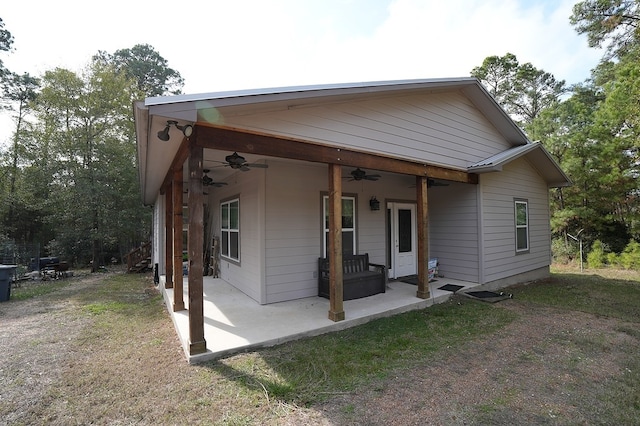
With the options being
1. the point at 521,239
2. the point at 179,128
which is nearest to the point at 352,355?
the point at 179,128

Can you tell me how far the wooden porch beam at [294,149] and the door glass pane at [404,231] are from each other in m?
1.99

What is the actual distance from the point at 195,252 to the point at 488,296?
5.81 m

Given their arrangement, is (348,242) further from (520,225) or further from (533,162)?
(533,162)

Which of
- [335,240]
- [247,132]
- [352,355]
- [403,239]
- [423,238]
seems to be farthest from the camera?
[403,239]

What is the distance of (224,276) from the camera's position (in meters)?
7.69

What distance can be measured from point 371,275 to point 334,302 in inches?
67.1

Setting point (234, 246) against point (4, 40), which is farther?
point (4, 40)

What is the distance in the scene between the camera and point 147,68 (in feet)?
70.0

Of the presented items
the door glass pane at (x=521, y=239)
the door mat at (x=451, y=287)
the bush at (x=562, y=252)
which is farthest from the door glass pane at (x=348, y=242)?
the bush at (x=562, y=252)

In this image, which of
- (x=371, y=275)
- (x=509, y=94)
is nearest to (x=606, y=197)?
(x=509, y=94)

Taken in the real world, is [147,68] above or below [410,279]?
above

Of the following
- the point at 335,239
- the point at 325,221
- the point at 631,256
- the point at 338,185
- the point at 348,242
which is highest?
the point at 338,185

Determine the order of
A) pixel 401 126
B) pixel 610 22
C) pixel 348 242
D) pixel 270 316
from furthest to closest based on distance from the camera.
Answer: pixel 610 22 → pixel 348 242 → pixel 401 126 → pixel 270 316

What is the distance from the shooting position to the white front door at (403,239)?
748 centimetres
